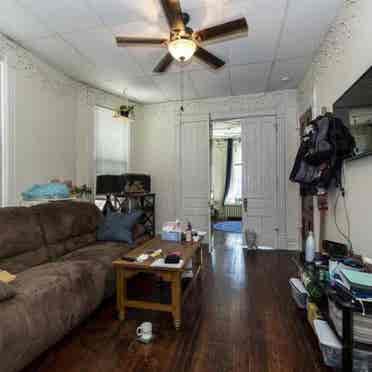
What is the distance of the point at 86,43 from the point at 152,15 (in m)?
1.01

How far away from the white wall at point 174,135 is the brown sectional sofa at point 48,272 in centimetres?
198

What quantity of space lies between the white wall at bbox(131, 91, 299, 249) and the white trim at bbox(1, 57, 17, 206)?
2.49m

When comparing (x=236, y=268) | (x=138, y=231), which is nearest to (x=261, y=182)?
(x=236, y=268)

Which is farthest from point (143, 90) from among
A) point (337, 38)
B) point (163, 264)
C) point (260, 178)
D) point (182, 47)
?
point (163, 264)

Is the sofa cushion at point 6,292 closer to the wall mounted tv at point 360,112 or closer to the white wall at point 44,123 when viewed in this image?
the white wall at point 44,123

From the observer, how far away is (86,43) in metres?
2.90

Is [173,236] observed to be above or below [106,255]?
above

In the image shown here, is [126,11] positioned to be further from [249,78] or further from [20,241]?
[20,241]

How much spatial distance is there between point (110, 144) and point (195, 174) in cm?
178

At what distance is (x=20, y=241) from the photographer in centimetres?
226

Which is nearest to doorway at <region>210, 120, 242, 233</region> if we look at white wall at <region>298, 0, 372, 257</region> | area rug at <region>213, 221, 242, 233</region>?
area rug at <region>213, 221, 242, 233</region>

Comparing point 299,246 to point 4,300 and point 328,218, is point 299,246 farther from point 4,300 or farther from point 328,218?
point 4,300

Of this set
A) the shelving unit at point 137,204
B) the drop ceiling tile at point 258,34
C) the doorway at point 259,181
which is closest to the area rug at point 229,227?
the doorway at point 259,181

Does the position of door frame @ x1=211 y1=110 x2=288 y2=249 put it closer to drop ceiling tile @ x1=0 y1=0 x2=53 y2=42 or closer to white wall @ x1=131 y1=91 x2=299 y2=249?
white wall @ x1=131 y1=91 x2=299 y2=249
